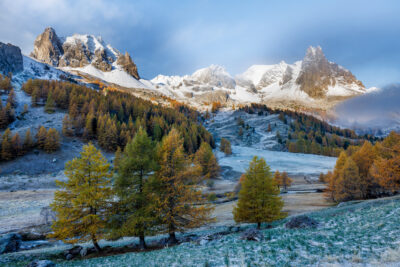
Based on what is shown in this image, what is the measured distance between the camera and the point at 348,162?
1478 inches

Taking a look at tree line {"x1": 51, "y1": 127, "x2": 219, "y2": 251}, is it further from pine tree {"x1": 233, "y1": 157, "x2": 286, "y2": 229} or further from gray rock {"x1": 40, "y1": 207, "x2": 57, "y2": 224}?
gray rock {"x1": 40, "y1": 207, "x2": 57, "y2": 224}

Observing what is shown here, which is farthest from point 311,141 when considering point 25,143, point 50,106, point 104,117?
point 50,106

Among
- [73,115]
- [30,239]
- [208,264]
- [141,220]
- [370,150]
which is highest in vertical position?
[73,115]

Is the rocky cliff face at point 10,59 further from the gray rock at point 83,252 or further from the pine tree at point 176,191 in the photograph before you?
the pine tree at point 176,191

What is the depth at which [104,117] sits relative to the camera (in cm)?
8788

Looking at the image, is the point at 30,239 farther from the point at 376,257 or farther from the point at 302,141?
the point at 302,141

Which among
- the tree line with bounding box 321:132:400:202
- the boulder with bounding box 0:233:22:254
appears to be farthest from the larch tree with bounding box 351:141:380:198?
the boulder with bounding box 0:233:22:254

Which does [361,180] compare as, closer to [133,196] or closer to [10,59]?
[133,196]

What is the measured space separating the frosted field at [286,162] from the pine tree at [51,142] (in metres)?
66.9

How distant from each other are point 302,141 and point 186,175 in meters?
144

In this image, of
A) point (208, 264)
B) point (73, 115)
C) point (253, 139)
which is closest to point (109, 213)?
point (208, 264)

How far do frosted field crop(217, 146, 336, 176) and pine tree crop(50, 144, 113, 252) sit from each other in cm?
7436

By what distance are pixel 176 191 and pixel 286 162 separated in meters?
98.1

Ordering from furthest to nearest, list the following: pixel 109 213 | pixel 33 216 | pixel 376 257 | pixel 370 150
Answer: pixel 370 150
pixel 33 216
pixel 109 213
pixel 376 257
